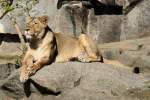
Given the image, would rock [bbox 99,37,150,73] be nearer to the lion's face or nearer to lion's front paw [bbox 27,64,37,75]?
the lion's face

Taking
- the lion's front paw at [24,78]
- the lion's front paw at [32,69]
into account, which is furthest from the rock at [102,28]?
the lion's front paw at [24,78]

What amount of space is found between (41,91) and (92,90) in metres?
1.16

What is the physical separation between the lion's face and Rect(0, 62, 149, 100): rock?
27.8 inches

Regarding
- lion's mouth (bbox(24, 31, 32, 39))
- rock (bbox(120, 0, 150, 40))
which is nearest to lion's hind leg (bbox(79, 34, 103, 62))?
lion's mouth (bbox(24, 31, 32, 39))

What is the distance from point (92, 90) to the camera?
8.89m

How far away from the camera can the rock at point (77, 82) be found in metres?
8.82

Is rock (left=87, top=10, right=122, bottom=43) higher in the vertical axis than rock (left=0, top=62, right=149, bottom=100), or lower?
lower

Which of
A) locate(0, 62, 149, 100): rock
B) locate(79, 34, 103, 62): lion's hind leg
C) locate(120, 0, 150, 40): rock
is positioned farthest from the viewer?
locate(120, 0, 150, 40): rock

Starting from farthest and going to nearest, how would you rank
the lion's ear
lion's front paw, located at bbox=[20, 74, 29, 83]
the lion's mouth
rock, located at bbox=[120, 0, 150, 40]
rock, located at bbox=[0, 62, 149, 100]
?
rock, located at bbox=[120, 0, 150, 40], the lion's ear, the lion's mouth, lion's front paw, located at bbox=[20, 74, 29, 83], rock, located at bbox=[0, 62, 149, 100]

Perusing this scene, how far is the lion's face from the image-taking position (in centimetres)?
985

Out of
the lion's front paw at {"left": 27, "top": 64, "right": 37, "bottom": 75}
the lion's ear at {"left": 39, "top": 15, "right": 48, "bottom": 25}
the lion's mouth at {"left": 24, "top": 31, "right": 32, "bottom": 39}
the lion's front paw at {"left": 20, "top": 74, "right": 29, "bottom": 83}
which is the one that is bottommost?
the lion's front paw at {"left": 20, "top": 74, "right": 29, "bottom": 83}

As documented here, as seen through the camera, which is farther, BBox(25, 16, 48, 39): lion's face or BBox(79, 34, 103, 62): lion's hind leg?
BBox(79, 34, 103, 62): lion's hind leg

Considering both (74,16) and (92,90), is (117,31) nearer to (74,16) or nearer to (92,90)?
(74,16)

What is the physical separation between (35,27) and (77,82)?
147 cm
